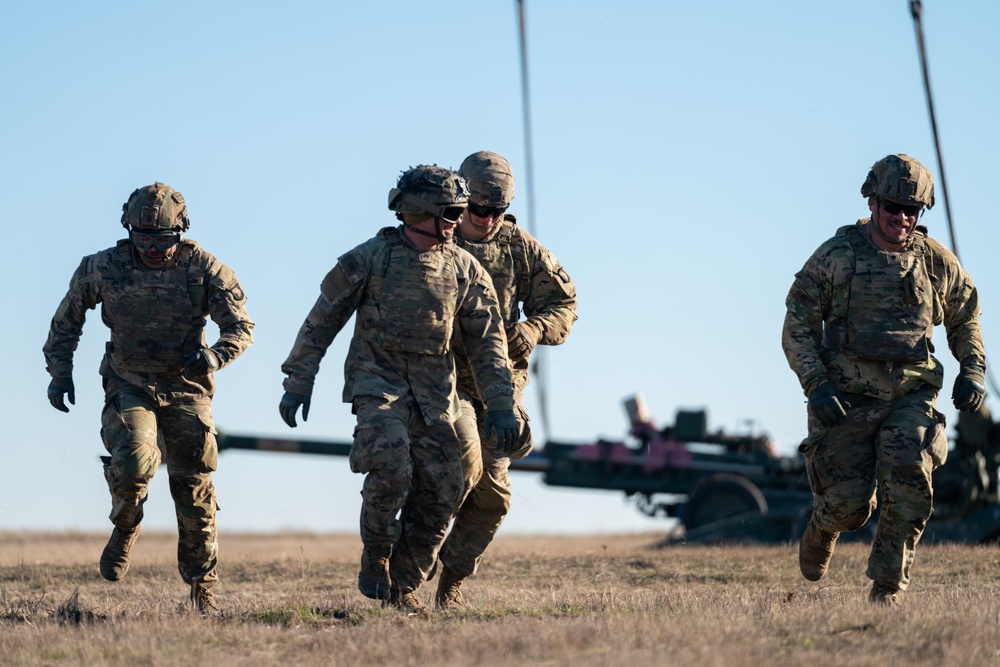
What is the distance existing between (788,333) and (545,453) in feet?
55.9

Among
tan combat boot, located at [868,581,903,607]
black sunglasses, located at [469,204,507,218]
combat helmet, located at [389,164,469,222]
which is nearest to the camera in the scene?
combat helmet, located at [389,164,469,222]

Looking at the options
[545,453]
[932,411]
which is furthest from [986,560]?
[545,453]

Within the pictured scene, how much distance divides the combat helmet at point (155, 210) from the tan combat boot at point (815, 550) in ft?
13.7

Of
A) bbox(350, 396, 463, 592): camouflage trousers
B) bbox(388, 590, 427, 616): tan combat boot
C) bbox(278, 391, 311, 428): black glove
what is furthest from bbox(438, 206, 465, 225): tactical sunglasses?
bbox(388, 590, 427, 616): tan combat boot

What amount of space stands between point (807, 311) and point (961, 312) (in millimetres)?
951

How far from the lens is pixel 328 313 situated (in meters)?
9.17

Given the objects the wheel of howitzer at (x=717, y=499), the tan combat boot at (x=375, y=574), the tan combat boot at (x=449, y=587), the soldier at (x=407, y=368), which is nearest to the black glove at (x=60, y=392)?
the soldier at (x=407, y=368)

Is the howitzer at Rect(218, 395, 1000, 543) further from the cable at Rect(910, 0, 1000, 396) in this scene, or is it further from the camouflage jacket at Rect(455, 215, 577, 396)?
the camouflage jacket at Rect(455, 215, 577, 396)

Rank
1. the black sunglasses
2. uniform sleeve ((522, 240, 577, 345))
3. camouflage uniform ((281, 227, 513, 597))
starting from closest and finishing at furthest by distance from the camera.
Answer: camouflage uniform ((281, 227, 513, 597)), the black sunglasses, uniform sleeve ((522, 240, 577, 345))

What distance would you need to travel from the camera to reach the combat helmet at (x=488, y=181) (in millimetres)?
9992

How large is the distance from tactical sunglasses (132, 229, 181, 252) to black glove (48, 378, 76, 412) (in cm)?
92

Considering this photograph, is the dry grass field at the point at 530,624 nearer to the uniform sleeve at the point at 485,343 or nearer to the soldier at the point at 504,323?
the soldier at the point at 504,323

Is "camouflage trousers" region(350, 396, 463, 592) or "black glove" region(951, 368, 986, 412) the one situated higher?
"black glove" region(951, 368, 986, 412)

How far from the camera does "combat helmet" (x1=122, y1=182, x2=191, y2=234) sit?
9.91 m
